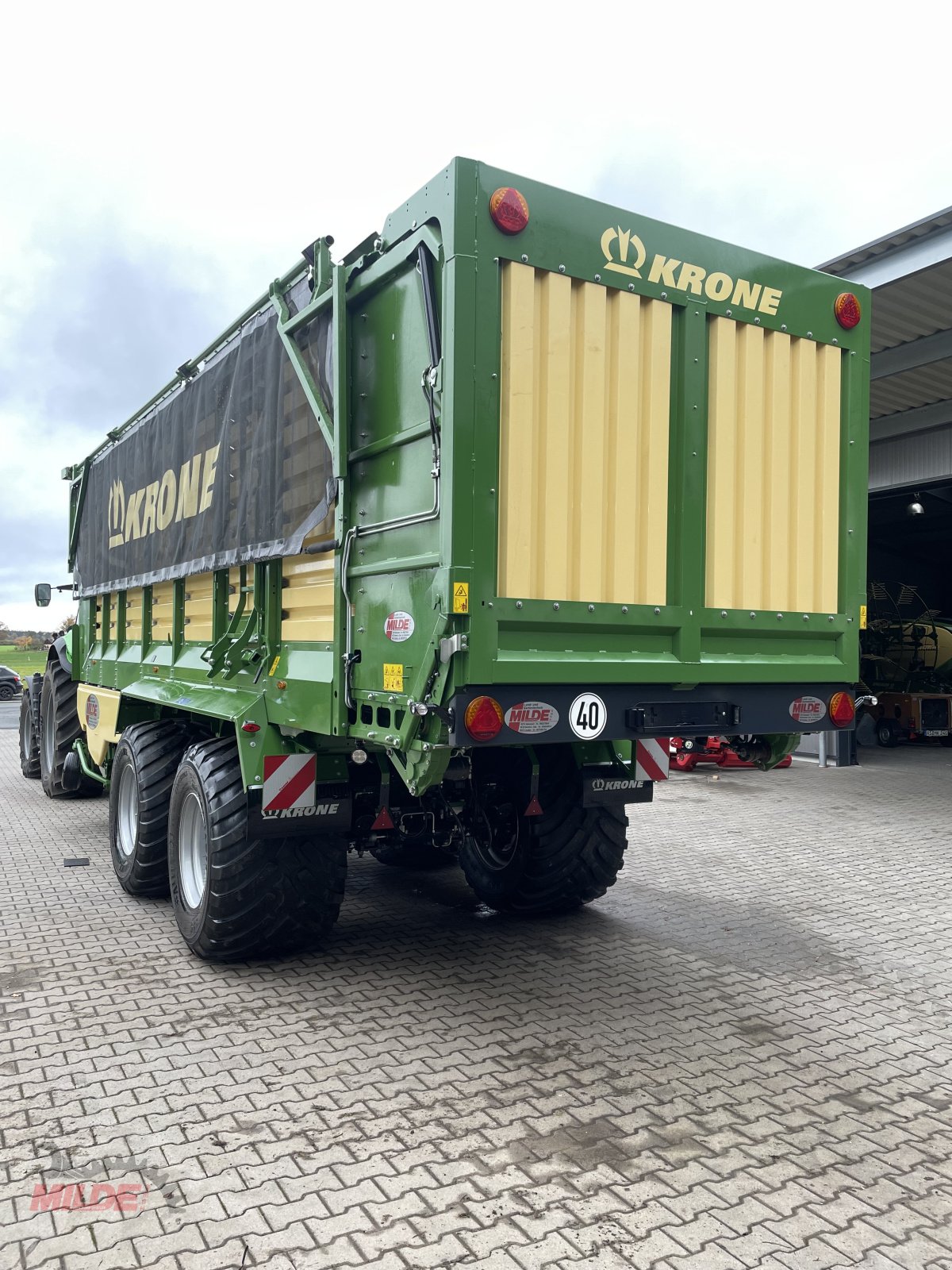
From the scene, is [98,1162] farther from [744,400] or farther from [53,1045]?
[744,400]

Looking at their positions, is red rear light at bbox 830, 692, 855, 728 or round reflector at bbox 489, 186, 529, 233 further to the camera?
red rear light at bbox 830, 692, 855, 728

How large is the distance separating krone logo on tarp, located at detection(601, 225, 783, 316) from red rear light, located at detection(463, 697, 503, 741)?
1.84 m

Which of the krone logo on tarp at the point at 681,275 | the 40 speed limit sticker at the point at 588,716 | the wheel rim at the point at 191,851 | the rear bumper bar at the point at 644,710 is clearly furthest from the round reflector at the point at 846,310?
the wheel rim at the point at 191,851

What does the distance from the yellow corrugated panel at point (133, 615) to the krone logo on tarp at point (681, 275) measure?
15.4ft

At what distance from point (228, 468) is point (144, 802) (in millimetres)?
2115

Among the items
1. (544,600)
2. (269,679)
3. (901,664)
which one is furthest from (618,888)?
(901,664)

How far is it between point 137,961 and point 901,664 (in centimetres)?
1650

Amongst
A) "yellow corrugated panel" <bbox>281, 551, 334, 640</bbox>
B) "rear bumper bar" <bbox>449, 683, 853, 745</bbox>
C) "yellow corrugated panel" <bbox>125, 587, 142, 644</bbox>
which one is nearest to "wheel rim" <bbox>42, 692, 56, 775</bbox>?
"yellow corrugated panel" <bbox>125, 587, 142, 644</bbox>

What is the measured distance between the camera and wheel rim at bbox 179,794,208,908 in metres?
5.20

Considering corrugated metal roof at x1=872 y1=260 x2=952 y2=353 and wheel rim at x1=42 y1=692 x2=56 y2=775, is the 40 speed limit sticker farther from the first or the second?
wheel rim at x1=42 y1=692 x2=56 y2=775

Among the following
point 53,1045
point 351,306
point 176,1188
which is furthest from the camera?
point 351,306

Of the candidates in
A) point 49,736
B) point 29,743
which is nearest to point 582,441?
point 49,736

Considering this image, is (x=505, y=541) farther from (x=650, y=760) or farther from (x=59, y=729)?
(x=59, y=729)

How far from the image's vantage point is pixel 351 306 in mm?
4297
